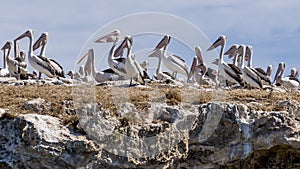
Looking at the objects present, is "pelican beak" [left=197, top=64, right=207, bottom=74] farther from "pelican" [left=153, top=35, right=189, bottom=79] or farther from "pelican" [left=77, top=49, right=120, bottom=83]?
"pelican" [left=77, top=49, right=120, bottom=83]

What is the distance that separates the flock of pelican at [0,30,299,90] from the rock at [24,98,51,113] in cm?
568

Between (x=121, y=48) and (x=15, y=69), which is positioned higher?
(x=121, y=48)

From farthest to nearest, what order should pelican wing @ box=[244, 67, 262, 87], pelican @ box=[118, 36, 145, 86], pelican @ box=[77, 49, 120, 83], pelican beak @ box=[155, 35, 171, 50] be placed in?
pelican beak @ box=[155, 35, 171, 50], pelican @ box=[77, 49, 120, 83], pelican wing @ box=[244, 67, 262, 87], pelican @ box=[118, 36, 145, 86]

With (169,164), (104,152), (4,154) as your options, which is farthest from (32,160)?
(169,164)

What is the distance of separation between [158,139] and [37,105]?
2.23m

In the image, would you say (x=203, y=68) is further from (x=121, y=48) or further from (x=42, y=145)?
(x=42, y=145)

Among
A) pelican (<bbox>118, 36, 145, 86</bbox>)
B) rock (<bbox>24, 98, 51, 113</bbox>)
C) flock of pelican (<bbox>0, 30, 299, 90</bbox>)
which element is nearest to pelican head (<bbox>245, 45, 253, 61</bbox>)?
flock of pelican (<bbox>0, 30, 299, 90</bbox>)

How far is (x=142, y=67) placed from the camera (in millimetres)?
22562

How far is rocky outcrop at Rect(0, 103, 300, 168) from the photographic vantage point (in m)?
10.7

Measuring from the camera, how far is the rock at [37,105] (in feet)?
37.5

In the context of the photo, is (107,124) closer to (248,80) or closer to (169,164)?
(169,164)

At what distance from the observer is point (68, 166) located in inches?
422

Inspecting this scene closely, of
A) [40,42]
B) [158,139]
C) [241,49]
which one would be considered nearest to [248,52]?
[241,49]

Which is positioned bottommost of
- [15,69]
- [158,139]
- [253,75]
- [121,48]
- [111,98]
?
[158,139]
